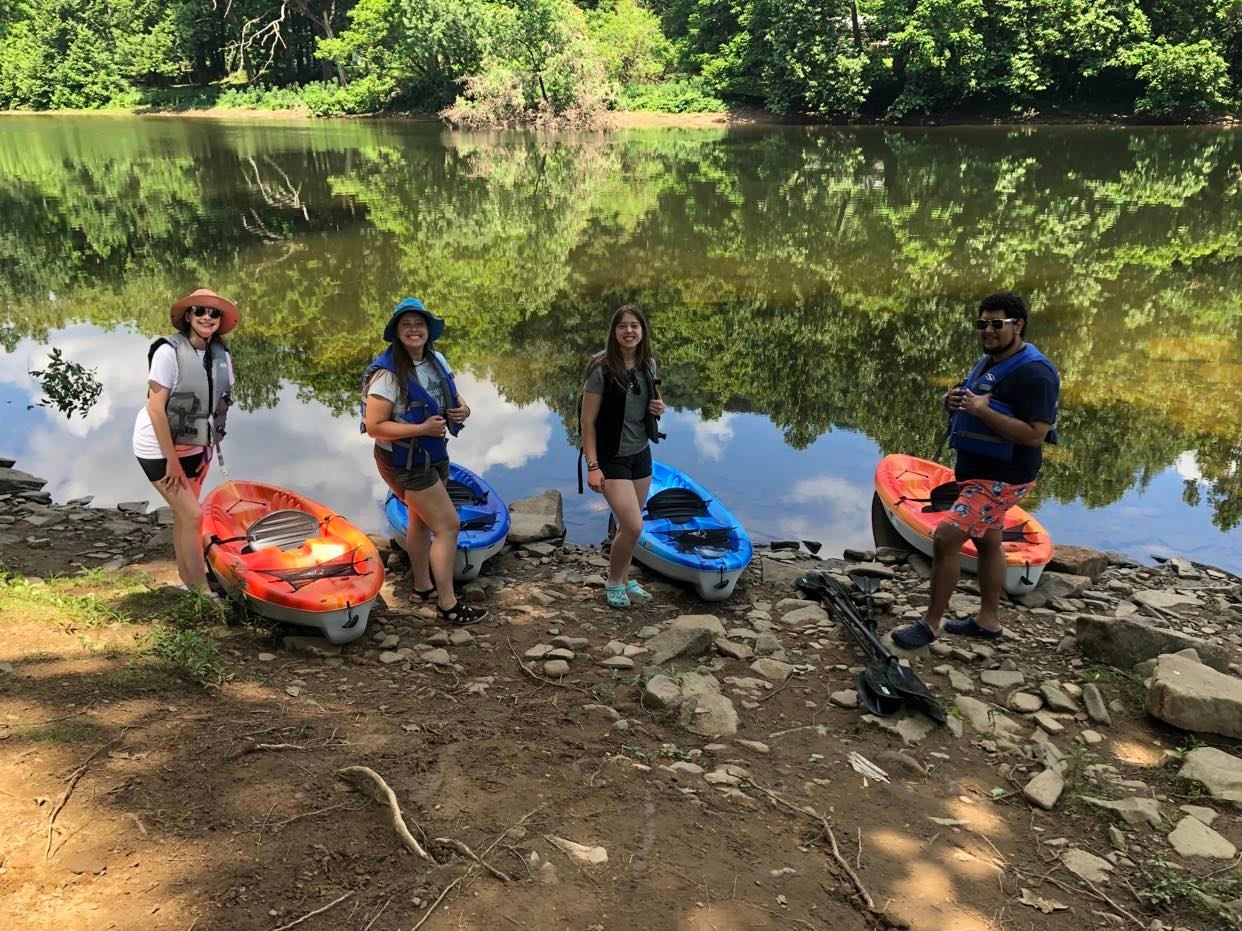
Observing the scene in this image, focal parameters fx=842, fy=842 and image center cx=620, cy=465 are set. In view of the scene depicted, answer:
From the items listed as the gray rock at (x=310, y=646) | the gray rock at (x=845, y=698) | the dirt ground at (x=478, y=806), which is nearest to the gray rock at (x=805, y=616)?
the dirt ground at (x=478, y=806)

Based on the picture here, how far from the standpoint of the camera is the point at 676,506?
669 centimetres

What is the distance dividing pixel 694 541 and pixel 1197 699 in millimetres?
3099

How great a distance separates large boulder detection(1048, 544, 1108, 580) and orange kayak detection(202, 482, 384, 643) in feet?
16.1

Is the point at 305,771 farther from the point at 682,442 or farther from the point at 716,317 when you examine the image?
the point at 716,317

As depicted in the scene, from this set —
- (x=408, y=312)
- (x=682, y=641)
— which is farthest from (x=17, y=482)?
(x=682, y=641)

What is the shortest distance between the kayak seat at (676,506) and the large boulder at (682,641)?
1408mm

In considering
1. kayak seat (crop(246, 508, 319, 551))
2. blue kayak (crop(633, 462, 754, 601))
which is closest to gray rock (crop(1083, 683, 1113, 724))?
blue kayak (crop(633, 462, 754, 601))

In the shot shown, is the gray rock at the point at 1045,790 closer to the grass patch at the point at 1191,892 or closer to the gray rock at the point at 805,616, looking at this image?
the grass patch at the point at 1191,892

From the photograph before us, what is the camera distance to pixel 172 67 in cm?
6025

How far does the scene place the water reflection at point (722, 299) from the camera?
845 centimetres

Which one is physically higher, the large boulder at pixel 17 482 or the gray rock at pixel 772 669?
the gray rock at pixel 772 669

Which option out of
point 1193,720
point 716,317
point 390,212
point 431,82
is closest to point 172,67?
point 431,82

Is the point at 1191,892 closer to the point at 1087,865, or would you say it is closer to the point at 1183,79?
the point at 1087,865

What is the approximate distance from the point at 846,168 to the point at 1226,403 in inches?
802
